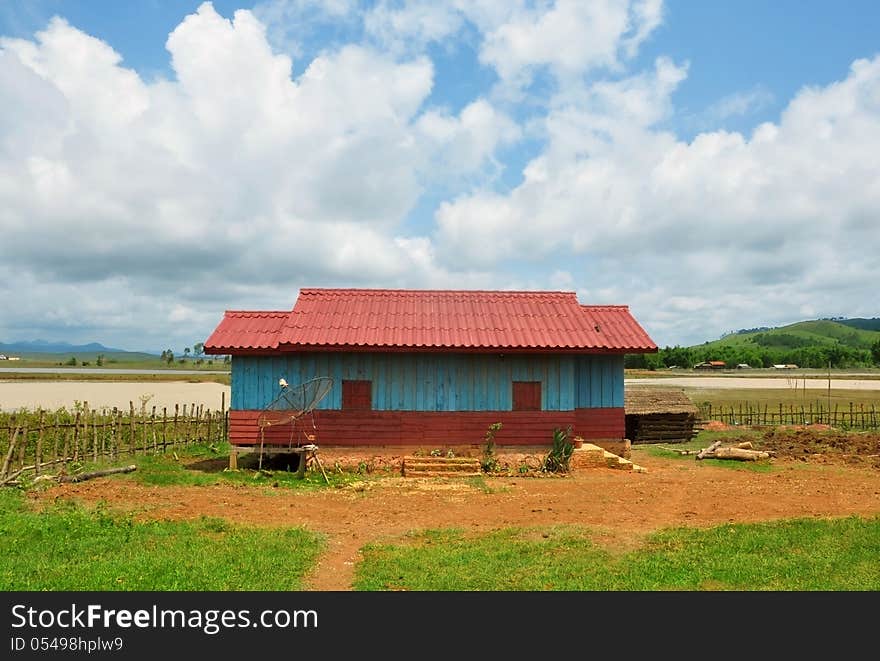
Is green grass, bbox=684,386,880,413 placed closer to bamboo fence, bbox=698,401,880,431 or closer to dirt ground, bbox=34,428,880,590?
bamboo fence, bbox=698,401,880,431

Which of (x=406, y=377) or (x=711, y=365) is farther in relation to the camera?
(x=711, y=365)

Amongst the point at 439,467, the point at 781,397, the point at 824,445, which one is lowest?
the point at 824,445

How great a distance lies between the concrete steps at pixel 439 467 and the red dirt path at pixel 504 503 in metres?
0.63

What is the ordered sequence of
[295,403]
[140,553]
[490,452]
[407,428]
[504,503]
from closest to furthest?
1. [140,553]
2. [504,503]
3. [295,403]
4. [490,452]
5. [407,428]

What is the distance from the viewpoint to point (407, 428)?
18.5 metres

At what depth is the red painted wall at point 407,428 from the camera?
60.3ft

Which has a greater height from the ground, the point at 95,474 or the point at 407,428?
the point at 407,428

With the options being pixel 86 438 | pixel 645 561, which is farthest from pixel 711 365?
pixel 645 561

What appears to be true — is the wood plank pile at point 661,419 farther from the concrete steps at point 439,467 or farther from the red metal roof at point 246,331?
the red metal roof at point 246,331

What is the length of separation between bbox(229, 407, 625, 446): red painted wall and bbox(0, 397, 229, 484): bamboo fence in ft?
10.7

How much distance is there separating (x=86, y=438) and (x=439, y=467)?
9.37m

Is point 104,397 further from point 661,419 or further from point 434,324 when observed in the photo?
point 661,419

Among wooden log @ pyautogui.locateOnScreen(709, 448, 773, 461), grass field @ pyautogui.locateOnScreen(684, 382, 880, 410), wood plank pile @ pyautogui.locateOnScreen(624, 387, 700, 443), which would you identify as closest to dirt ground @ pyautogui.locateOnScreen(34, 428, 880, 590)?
wooden log @ pyautogui.locateOnScreen(709, 448, 773, 461)

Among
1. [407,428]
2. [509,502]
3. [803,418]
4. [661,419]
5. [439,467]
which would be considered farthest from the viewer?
[803,418]
